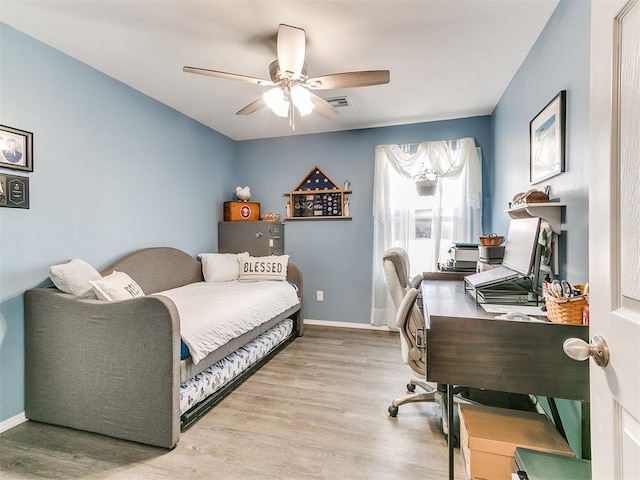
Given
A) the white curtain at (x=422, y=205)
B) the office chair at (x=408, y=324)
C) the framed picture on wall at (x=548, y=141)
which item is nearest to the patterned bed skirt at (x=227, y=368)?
the office chair at (x=408, y=324)

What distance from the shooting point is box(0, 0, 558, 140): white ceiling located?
5.77 ft

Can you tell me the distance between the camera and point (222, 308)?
2.30m

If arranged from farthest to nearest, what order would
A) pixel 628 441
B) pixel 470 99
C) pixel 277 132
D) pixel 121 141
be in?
1. pixel 277 132
2. pixel 470 99
3. pixel 121 141
4. pixel 628 441

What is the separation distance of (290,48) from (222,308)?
1.76 metres

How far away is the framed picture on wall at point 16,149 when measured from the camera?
1851mm

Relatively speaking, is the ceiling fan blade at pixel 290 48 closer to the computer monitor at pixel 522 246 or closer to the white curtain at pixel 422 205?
the computer monitor at pixel 522 246

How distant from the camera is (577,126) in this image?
1.48 meters

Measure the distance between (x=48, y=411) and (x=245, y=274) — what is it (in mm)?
1923

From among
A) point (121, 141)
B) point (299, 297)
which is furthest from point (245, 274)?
point (121, 141)

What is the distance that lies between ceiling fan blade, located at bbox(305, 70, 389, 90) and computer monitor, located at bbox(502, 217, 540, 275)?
123 cm

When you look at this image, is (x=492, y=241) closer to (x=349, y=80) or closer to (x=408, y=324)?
(x=408, y=324)

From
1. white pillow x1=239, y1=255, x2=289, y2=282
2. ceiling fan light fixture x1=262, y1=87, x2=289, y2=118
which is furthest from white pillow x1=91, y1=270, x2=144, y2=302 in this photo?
ceiling fan light fixture x1=262, y1=87, x2=289, y2=118

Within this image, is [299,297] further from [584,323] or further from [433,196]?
[584,323]

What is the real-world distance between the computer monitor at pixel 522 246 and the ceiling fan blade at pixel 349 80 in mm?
1231
